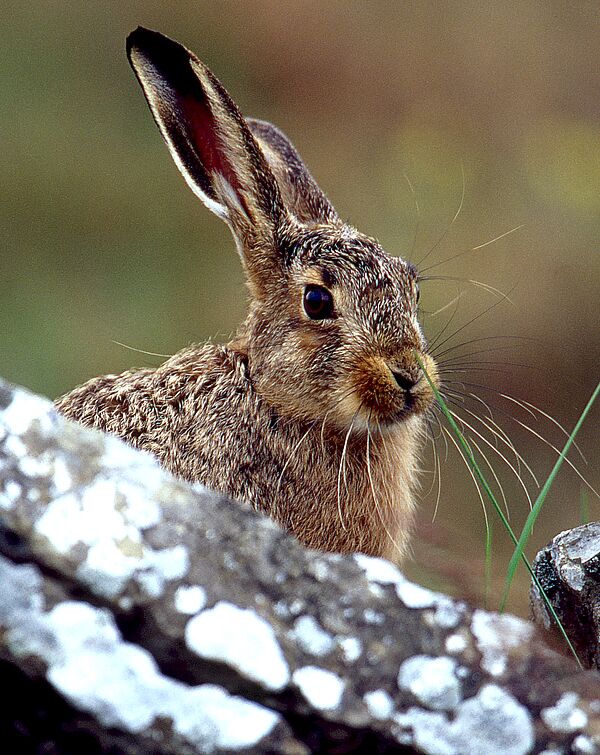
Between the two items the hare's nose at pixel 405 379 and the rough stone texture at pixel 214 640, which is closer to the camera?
the rough stone texture at pixel 214 640

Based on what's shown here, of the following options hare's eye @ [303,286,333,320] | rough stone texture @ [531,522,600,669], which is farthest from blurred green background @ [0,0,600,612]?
rough stone texture @ [531,522,600,669]

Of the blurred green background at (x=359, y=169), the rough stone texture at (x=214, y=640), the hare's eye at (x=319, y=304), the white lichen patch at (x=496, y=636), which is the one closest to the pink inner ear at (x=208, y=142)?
the hare's eye at (x=319, y=304)

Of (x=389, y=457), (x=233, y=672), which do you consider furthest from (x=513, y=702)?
(x=389, y=457)

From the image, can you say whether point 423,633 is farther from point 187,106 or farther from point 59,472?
point 187,106

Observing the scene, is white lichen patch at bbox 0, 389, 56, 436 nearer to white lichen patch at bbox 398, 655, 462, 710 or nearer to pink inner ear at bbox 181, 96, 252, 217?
white lichen patch at bbox 398, 655, 462, 710

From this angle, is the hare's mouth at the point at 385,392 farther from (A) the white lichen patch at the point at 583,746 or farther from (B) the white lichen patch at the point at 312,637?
(A) the white lichen patch at the point at 583,746
